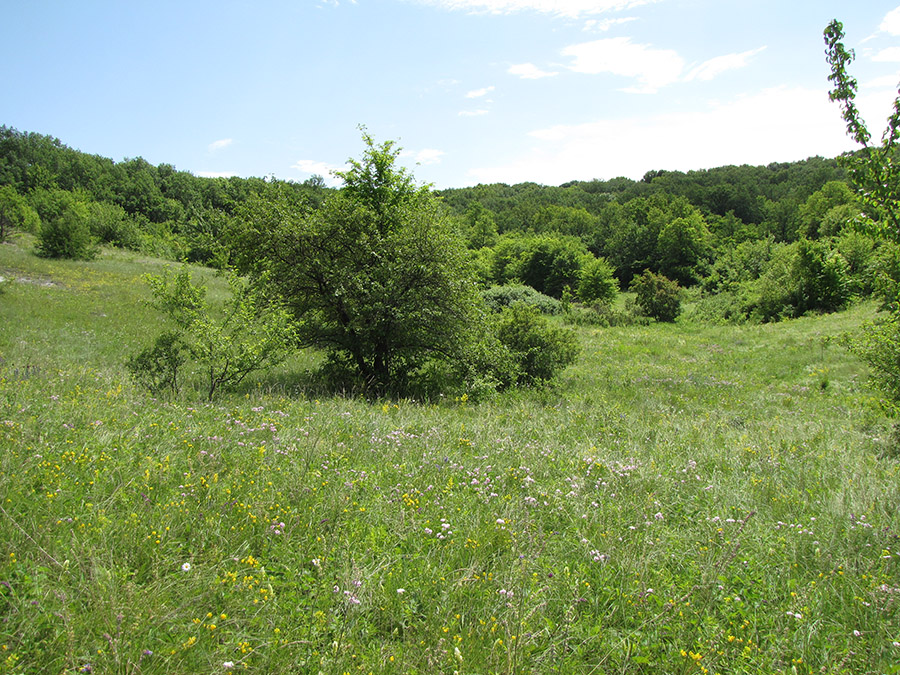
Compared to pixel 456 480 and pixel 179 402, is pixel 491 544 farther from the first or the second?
pixel 179 402

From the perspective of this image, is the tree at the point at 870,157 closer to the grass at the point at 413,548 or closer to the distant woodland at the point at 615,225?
the grass at the point at 413,548

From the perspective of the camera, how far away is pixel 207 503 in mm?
3605

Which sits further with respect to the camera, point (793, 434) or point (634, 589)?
point (793, 434)

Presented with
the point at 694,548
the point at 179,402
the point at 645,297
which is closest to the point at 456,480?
the point at 694,548

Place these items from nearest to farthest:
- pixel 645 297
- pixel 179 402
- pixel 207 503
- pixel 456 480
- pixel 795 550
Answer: pixel 207 503, pixel 795 550, pixel 456 480, pixel 179 402, pixel 645 297

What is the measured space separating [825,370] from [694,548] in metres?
20.7

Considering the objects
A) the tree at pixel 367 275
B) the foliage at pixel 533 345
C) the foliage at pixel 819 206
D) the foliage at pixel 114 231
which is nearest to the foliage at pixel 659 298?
the foliage at pixel 533 345

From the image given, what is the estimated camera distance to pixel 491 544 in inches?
143

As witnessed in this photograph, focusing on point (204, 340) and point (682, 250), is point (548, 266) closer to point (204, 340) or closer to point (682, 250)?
point (682, 250)

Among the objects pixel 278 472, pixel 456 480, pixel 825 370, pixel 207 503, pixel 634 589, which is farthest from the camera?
pixel 825 370

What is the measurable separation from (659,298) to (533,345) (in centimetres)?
3256

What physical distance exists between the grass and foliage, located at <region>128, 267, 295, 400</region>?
2175 mm

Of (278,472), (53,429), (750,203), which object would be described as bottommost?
(278,472)

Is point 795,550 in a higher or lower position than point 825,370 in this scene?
higher
